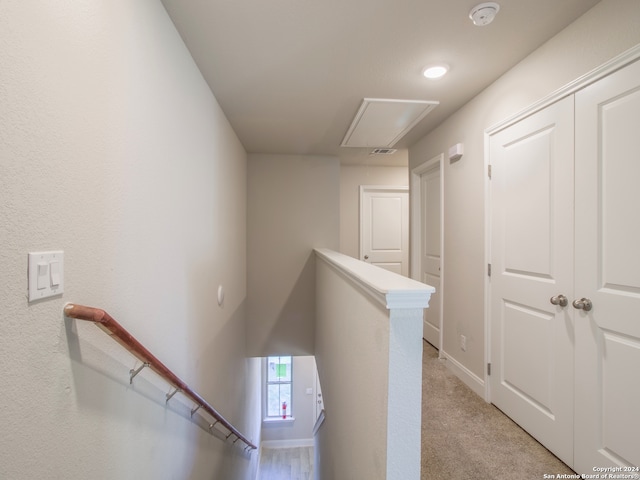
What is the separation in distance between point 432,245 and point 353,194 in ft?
6.21

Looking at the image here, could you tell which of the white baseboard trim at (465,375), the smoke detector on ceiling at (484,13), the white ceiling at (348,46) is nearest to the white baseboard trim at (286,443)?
the white baseboard trim at (465,375)

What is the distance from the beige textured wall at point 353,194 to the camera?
4.66 metres

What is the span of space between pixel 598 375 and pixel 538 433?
1.87 feet

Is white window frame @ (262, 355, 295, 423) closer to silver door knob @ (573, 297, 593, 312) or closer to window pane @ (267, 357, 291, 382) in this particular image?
window pane @ (267, 357, 291, 382)

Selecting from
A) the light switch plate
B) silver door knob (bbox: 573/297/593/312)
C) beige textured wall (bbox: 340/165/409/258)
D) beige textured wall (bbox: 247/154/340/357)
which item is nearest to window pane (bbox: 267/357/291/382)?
beige textured wall (bbox: 247/154/340/357)

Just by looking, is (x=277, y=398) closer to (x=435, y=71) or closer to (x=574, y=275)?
(x=574, y=275)

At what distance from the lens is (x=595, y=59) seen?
4.44 feet

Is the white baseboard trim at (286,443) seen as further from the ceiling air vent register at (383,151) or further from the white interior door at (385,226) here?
the ceiling air vent register at (383,151)

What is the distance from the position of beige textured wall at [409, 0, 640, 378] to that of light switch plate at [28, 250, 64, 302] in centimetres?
223

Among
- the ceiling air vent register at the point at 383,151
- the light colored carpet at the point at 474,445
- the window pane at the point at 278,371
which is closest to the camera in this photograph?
the light colored carpet at the point at 474,445

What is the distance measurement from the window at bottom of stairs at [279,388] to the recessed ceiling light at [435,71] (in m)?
5.88

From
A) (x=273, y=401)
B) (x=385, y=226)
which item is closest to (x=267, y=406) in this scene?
(x=273, y=401)

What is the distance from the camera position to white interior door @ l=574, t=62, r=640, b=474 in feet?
3.91

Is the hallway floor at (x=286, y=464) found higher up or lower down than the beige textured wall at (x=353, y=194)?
lower down
